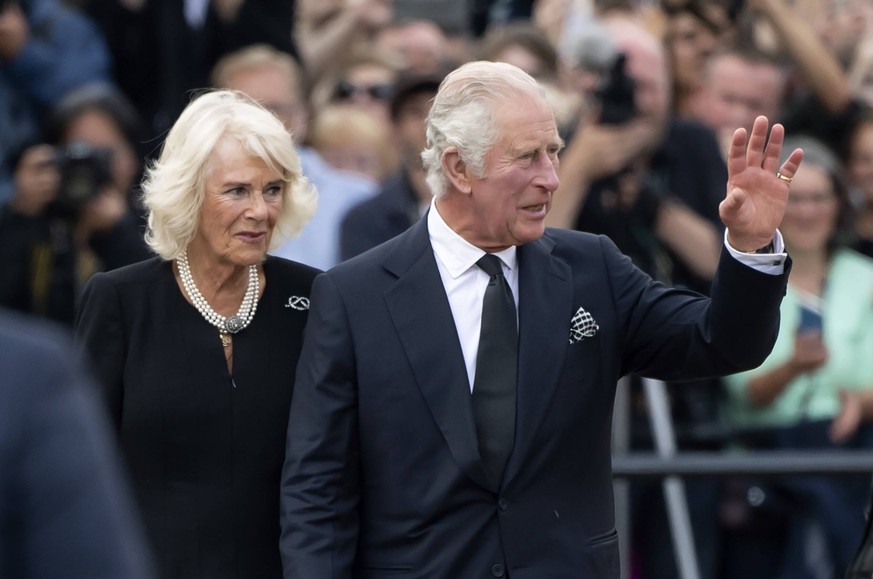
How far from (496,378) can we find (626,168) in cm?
219

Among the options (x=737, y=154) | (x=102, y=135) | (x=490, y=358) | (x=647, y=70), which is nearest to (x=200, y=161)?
(x=490, y=358)

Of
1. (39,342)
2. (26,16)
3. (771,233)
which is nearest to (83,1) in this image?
(26,16)

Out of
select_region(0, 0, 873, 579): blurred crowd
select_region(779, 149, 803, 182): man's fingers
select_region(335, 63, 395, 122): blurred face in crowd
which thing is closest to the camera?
select_region(779, 149, 803, 182): man's fingers

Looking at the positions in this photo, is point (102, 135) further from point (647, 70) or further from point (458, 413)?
point (458, 413)

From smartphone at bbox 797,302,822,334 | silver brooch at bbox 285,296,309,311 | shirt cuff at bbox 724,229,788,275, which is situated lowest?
smartphone at bbox 797,302,822,334

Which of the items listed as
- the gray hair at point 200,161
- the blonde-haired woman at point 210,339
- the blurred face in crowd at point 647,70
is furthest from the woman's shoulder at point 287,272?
the blurred face in crowd at point 647,70

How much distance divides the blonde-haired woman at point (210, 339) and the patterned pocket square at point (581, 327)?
659mm

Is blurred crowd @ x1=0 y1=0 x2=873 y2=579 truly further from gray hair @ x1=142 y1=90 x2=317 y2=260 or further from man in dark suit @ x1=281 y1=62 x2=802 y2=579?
man in dark suit @ x1=281 y1=62 x2=802 y2=579

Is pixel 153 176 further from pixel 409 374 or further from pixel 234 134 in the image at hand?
pixel 409 374

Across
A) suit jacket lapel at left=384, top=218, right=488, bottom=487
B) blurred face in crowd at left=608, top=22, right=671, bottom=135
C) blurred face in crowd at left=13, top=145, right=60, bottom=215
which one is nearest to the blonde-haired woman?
suit jacket lapel at left=384, top=218, right=488, bottom=487

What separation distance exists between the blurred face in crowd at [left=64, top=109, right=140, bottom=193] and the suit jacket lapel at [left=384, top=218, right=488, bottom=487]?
2.66 metres

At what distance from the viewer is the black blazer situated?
3775 mm

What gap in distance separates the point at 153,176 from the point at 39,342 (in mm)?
2310

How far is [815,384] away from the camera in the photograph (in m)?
5.80
